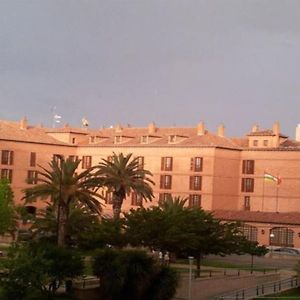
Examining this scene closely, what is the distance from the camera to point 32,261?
40781 mm

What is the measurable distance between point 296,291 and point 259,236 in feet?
102

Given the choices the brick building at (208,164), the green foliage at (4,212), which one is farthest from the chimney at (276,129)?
the green foliage at (4,212)

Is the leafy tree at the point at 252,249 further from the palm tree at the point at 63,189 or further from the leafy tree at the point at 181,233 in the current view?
the palm tree at the point at 63,189

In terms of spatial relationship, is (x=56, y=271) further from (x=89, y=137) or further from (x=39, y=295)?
(x=89, y=137)

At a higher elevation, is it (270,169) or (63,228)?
(270,169)

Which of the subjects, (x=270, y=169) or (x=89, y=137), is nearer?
(x=270, y=169)

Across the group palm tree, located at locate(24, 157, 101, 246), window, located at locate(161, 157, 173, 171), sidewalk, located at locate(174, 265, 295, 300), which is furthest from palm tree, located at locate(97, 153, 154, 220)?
window, located at locate(161, 157, 173, 171)

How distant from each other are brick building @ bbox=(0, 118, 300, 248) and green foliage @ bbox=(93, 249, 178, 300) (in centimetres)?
4313

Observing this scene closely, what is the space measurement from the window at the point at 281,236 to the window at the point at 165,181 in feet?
49.4

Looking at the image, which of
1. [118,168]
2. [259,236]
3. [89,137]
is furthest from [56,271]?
[89,137]

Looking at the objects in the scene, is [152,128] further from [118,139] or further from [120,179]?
[120,179]

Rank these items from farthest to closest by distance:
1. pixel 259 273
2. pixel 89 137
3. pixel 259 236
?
pixel 89 137 → pixel 259 236 → pixel 259 273

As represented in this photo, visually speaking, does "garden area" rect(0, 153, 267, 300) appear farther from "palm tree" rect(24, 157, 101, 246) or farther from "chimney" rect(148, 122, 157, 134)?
"chimney" rect(148, 122, 157, 134)

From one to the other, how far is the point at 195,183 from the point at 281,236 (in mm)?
12920
